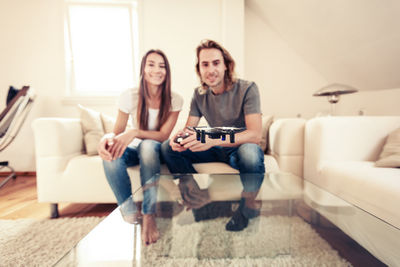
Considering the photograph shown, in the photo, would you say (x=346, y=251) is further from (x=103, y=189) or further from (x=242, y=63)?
(x=242, y=63)

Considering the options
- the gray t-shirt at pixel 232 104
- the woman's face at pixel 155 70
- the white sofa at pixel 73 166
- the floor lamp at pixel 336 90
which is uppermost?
the woman's face at pixel 155 70

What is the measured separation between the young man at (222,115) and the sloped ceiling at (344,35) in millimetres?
1218

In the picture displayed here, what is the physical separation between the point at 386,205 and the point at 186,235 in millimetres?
692

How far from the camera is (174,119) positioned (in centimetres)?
143

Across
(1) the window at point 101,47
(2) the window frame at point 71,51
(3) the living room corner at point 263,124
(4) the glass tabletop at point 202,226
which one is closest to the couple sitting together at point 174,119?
(3) the living room corner at point 263,124

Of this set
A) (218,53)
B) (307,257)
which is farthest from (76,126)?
(307,257)

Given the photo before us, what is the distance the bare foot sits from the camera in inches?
21.2

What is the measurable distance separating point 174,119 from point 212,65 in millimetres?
398

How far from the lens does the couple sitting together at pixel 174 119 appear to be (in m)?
1.17

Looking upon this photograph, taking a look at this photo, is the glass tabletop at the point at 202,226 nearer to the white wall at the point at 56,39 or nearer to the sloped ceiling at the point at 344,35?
the sloped ceiling at the point at 344,35

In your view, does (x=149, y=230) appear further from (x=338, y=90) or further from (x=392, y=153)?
(x=338, y=90)

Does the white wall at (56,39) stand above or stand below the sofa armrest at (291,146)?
above

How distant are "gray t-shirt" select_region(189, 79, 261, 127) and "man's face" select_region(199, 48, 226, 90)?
0.30 ft

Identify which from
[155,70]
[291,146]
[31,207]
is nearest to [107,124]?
[155,70]
